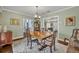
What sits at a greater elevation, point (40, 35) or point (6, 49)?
point (40, 35)

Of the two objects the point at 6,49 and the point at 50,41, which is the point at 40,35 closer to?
the point at 50,41

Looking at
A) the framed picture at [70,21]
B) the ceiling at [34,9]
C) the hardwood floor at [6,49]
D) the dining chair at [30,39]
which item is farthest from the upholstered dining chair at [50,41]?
the hardwood floor at [6,49]

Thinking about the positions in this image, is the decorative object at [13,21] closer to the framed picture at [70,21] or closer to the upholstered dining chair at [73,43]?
the framed picture at [70,21]

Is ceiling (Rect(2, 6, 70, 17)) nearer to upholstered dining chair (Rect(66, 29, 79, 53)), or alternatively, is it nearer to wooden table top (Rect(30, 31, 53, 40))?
wooden table top (Rect(30, 31, 53, 40))

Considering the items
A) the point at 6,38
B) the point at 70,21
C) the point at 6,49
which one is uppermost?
the point at 70,21

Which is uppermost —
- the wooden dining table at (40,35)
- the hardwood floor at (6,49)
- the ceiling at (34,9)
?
the ceiling at (34,9)

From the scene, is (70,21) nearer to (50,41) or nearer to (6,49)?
(50,41)

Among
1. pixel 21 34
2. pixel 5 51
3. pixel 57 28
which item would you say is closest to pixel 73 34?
pixel 57 28

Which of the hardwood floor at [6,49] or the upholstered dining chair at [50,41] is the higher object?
the upholstered dining chair at [50,41]

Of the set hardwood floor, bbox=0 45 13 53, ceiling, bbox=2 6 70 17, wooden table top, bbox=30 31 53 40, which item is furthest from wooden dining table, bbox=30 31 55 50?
hardwood floor, bbox=0 45 13 53

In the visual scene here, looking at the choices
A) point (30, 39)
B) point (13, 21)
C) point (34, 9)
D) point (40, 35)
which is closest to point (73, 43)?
point (40, 35)

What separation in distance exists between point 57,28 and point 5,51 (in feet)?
3.60

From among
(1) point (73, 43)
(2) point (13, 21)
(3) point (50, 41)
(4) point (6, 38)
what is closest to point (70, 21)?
(1) point (73, 43)
